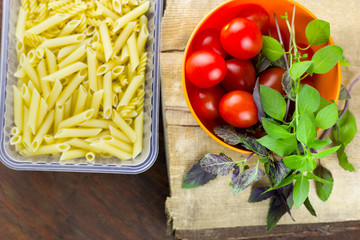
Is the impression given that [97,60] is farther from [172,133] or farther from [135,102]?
[172,133]

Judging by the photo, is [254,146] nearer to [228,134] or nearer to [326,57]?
[228,134]

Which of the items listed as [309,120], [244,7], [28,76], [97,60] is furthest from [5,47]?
[309,120]

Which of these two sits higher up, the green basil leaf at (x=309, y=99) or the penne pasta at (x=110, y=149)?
the green basil leaf at (x=309, y=99)

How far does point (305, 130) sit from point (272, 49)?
16 cm

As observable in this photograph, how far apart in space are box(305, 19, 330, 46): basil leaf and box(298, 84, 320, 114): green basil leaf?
0.11 metres

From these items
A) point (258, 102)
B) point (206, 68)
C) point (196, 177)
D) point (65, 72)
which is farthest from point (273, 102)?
point (65, 72)

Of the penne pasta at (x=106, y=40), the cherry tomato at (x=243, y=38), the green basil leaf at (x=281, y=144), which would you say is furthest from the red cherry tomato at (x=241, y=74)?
the penne pasta at (x=106, y=40)

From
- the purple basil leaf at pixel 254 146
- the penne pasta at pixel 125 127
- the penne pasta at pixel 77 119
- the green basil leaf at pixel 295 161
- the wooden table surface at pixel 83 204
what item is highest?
the green basil leaf at pixel 295 161

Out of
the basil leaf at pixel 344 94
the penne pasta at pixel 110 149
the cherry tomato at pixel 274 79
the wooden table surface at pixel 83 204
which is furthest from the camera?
the wooden table surface at pixel 83 204

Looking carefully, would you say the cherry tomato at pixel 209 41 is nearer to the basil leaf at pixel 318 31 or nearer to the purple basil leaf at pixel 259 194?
the basil leaf at pixel 318 31

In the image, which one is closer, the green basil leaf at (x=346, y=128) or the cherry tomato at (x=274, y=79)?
the cherry tomato at (x=274, y=79)

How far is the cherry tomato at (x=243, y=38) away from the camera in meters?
0.63

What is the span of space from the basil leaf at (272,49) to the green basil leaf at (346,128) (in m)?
0.26

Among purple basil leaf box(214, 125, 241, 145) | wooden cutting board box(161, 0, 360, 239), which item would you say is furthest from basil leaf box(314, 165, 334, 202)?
purple basil leaf box(214, 125, 241, 145)
